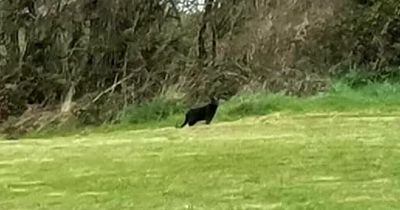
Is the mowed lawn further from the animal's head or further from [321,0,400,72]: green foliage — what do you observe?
[321,0,400,72]: green foliage

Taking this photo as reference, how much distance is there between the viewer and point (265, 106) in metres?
18.9

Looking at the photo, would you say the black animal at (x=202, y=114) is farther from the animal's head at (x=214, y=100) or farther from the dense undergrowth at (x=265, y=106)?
the dense undergrowth at (x=265, y=106)

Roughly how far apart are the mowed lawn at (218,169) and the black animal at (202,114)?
1193 mm

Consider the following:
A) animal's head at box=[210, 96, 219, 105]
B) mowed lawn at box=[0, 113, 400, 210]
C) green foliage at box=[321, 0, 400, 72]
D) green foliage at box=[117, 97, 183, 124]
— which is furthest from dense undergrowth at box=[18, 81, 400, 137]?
mowed lawn at box=[0, 113, 400, 210]

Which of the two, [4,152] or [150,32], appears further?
[150,32]

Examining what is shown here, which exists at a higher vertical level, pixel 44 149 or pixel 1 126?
pixel 44 149

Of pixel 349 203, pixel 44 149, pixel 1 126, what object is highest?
pixel 349 203

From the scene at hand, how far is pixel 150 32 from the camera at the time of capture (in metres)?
21.3

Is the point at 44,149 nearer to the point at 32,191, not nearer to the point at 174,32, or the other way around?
the point at 32,191

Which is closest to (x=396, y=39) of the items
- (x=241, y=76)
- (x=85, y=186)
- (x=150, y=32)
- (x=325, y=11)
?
(x=325, y=11)

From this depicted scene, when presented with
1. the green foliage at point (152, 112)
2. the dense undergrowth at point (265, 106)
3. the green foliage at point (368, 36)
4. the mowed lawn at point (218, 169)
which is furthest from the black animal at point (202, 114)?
the green foliage at point (368, 36)

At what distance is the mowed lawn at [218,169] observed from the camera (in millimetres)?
8953

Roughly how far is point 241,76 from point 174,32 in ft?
5.28

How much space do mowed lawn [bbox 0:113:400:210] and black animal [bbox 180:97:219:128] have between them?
1.19 m
